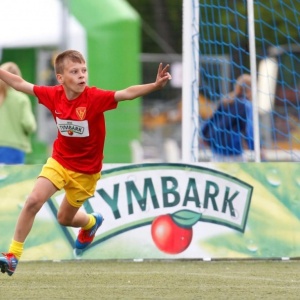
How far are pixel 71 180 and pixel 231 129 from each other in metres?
4.42

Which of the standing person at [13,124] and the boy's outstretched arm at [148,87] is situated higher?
the standing person at [13,124]

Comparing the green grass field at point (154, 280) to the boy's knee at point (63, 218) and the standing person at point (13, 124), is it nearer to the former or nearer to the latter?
the boy's knee at point (63, 218)

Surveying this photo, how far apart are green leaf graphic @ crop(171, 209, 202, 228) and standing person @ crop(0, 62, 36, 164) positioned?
2919 mm

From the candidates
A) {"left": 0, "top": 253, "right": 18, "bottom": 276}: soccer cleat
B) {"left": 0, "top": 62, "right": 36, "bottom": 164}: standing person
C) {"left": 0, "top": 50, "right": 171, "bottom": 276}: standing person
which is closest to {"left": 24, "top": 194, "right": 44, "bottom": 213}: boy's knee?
{"left": 0, "top": 50, "right": 171, "bottom": 276}: standing person

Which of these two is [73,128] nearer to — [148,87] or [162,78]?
[148,87]

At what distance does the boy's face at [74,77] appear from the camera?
8.38 metres

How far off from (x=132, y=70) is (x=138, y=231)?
8.33m

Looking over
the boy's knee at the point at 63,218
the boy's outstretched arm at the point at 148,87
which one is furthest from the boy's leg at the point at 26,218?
the boy's outstretched arm at the point at 148,87

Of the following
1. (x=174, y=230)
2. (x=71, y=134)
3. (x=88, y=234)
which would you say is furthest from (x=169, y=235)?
(x=71, y=134)

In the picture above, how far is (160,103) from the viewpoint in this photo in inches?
867

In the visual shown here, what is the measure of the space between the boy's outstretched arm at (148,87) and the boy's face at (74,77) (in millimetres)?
286

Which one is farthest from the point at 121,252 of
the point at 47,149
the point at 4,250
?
the point at 47,149

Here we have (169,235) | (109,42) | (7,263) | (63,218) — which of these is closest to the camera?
(7,263)

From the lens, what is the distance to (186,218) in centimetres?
1016
